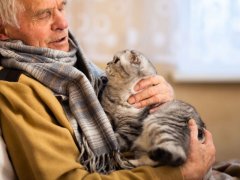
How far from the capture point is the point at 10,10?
132 centimetres

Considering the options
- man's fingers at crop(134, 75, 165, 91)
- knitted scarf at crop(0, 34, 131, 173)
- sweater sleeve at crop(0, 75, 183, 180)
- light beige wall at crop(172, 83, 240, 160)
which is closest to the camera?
sweater sleeve at crop(0, 75, 183, 180)

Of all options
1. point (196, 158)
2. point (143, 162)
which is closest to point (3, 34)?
point (143, 162)

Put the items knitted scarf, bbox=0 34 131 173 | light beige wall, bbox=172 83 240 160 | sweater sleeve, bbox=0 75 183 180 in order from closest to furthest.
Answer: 1. sweater sleeve, bbox=0 75 183 180
2. knitted scarf, bbox=0 34 131 173
3. light beige wall, bbox=172 83 240 160

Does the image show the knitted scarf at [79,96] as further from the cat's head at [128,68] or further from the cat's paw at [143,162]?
the cat's head at [128,68]

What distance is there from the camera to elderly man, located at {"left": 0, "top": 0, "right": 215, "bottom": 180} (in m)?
1.12

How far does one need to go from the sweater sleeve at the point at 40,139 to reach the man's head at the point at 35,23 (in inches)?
7.8

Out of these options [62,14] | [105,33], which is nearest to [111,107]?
[62,14]

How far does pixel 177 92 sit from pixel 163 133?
1.08m

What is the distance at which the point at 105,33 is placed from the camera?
2.15 meters

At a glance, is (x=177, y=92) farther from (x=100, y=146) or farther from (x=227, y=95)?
(x=100, y=146)

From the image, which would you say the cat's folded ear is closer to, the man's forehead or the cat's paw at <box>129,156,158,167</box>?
the man's forehead

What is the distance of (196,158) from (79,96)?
407mm

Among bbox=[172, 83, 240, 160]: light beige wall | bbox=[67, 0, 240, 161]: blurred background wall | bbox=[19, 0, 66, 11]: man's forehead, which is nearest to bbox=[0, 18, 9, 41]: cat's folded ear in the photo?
bbox=[19, 0, 66, 11]: man's forehead

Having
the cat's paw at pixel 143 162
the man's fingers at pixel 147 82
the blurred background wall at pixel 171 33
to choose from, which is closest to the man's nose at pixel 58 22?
the man's fingers at pixel 147 82
